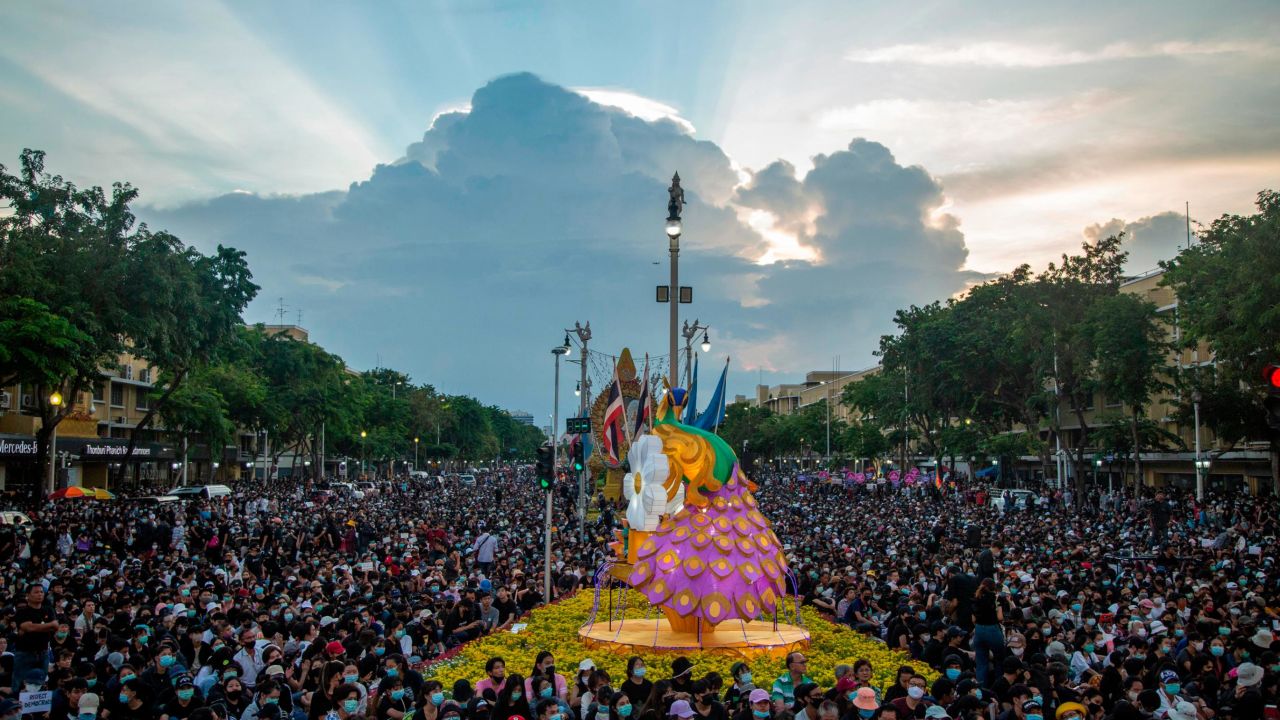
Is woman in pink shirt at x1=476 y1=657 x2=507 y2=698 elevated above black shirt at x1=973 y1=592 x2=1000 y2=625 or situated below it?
below

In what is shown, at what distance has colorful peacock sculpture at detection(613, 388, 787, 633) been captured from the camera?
45.3ft

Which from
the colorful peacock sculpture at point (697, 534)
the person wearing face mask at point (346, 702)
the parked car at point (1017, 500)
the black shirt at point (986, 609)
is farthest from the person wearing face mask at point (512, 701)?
the parked car at point (1017, 500)

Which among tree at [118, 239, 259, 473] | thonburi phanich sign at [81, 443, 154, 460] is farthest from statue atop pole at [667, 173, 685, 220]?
thonburi phanich sign at [81, 443, 154, 460]

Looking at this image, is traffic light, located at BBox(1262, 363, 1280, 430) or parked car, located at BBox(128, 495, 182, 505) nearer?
traffic light, located at BBox(1262, 363, 1280, 430)

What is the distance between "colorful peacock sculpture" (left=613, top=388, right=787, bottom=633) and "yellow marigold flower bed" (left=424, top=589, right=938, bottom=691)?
2.54 ft

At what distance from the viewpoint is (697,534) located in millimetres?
14000

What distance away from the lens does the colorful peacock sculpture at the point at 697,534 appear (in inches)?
543

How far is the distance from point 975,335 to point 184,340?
3374 cm

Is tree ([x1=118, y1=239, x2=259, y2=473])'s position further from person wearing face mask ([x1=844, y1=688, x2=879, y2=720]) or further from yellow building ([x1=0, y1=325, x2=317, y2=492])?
person wearing face mask ([x1=844, y1=688, x2=879, y2=720])

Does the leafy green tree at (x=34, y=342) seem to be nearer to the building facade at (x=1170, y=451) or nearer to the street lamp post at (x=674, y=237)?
the street lamp post at (x=674, y=237)

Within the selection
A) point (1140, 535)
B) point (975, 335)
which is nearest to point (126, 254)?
point (1140, 535)

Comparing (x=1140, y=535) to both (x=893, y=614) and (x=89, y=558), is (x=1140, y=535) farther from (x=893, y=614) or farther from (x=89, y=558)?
(x=89, y=558)

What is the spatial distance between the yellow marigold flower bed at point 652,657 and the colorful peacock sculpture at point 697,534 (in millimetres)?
773

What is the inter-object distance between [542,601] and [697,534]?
20.6 ft
